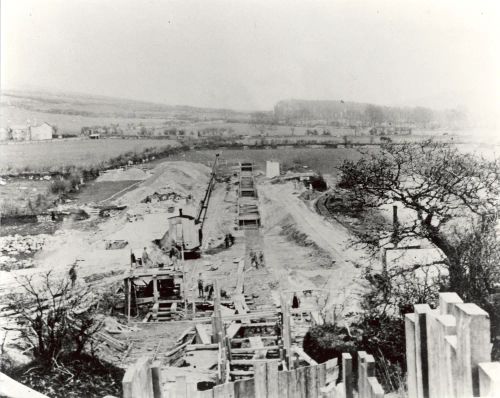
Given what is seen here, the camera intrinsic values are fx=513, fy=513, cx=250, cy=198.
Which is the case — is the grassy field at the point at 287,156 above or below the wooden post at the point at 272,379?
above

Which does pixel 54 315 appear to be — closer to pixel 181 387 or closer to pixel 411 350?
pixel 181 387

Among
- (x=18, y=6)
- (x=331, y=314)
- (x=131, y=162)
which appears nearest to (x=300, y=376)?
(x=331, y=314)

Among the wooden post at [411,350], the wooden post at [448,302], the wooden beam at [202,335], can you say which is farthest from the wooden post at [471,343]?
the wooden beam at [202,335]

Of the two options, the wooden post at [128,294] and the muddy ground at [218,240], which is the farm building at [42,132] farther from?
the wooden post at [128,294]

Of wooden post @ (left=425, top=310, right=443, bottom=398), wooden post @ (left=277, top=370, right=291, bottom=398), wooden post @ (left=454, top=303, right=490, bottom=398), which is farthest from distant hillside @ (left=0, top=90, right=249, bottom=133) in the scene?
wooden post @ (left=454, top=303, right=490, bottom=398)

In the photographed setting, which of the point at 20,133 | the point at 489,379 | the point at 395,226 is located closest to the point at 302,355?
the point at 395,226

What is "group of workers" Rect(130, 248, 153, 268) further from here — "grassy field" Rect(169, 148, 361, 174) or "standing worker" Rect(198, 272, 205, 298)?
"grassy field" Rect(169, 148, 361, 174)

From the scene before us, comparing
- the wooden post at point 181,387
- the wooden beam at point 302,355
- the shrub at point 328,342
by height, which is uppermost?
the wooden post at point 181,387
